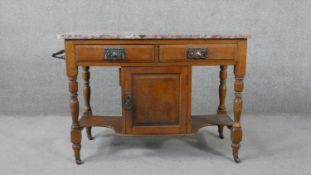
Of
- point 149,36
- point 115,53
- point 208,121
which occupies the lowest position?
point 208,121

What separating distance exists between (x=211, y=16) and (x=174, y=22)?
1.16 ft

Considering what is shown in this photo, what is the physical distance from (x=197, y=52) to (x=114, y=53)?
1.73 feet

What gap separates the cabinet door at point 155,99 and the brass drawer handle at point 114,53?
10 cm

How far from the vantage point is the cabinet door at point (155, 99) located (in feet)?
8.72

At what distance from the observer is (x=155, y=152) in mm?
3008

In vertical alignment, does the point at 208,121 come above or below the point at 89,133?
above

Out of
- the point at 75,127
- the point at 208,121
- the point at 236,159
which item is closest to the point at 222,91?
the point at 208,121

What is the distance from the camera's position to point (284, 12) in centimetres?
380

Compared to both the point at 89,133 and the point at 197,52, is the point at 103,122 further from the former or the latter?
the point at 197,52

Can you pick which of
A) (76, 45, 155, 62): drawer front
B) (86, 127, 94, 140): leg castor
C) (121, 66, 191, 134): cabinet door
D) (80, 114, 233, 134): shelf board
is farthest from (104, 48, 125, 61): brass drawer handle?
(86, 127, 94, 140): leg castor

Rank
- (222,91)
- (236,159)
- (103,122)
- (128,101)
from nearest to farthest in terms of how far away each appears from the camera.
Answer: (128,101) → (236,159) → (103,122) → (222,91)

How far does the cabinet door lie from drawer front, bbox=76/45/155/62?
9 cm

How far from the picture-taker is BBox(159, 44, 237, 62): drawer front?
2576 millimetres

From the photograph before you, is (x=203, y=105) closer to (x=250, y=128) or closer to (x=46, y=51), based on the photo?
(x=250, y=128)
